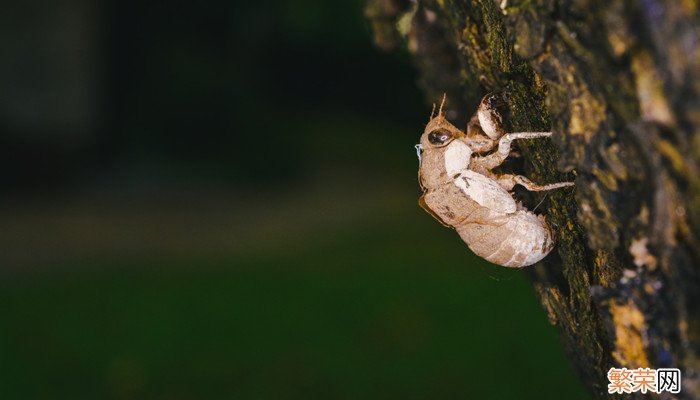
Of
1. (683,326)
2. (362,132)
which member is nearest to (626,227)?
(683,326)

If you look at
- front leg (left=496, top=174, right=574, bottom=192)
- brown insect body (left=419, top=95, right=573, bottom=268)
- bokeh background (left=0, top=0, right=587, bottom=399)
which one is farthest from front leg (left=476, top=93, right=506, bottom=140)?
bokeh background (left=0, top=0, right=587, bottom=399)

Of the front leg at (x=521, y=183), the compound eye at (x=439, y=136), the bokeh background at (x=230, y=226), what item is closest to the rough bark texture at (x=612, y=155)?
the front leg at (x=521, y=183)

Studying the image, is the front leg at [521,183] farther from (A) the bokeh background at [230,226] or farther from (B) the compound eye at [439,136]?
(A) the bokeh background at [230,226]

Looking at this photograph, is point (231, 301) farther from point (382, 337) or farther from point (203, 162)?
point (203, 162)

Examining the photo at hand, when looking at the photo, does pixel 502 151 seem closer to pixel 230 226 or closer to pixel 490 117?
pixel 490 117

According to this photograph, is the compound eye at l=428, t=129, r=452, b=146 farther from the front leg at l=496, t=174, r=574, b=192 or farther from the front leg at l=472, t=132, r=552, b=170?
the front leg at l=496, t=174, r=574, b=192

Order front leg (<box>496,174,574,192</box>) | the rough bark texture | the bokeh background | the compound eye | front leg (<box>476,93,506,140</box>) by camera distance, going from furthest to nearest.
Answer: the bokeh background
the compound eye
front leg (<box>476,93,506,140</box>)
front leg (<box>496,174,574,192</box>)
the rough bark texture
